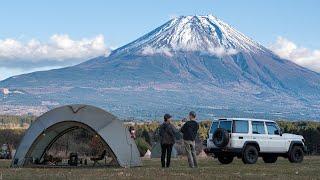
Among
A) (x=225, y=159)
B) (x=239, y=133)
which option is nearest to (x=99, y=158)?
(x=225, y=159)

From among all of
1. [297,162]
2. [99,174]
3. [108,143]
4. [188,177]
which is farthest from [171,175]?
[297,162]

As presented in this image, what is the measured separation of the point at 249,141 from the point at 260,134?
722 mm

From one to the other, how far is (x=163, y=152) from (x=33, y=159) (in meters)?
5.70

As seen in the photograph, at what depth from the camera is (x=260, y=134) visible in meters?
31.7

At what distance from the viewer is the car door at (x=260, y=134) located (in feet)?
103

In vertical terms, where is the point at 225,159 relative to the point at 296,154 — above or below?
below

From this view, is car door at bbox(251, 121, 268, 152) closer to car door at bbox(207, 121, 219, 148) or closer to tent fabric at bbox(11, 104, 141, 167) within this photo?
car door at bbox(207, 121, 219, 148)

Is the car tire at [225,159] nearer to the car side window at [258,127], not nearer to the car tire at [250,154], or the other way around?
the car tire at [250,154]

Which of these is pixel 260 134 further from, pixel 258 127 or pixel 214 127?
pixel 214 127

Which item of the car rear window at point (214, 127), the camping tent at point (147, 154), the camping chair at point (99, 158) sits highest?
the car rear window at point (214, 127)

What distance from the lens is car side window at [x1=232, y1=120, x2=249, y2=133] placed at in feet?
102

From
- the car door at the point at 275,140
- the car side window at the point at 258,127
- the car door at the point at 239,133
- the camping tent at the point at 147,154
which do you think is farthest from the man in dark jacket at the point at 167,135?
the camping tent at the point at 147,154

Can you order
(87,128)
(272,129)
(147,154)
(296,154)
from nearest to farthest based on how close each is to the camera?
(87,128) → (272,129) → (296,154) → (147,154)

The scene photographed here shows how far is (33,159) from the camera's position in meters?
30.3
